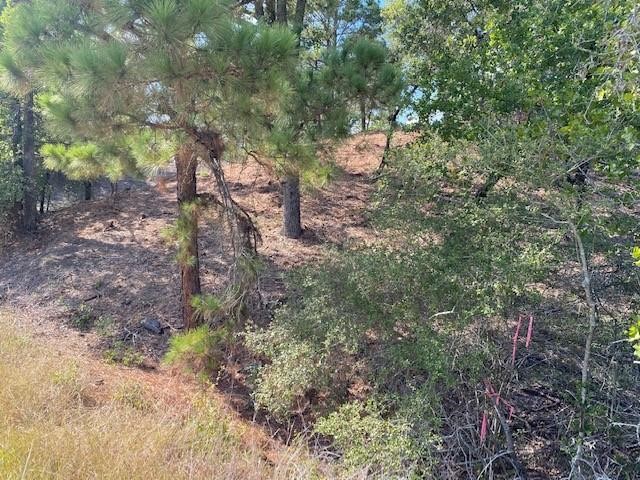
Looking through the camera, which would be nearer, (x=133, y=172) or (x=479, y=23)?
(x=133, y=172)

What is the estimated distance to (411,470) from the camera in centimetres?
271

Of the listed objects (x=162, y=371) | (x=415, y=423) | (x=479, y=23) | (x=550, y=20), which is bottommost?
(x=162, y=371)

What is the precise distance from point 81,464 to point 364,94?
367 cm

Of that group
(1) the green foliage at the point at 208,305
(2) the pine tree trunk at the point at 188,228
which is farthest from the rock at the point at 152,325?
(1) the green foliage at the point at 208,305

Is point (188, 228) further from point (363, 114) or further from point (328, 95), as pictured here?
point (363, 114)

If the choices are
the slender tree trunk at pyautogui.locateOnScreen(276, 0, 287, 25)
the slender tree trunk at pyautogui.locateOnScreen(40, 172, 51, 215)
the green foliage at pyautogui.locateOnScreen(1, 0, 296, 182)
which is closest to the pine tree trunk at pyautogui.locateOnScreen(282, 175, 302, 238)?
the slender tree trunk at pyautogui.locateOnScreen(276, 0, 287, 25)

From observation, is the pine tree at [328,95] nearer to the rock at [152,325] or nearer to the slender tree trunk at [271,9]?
the slender tree trunk at [271,9]

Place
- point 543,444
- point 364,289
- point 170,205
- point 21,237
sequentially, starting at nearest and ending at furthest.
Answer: point 543,444, point 364,289, point 21,237, point 170,205

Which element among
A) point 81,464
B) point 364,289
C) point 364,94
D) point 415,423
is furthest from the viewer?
point 364,94

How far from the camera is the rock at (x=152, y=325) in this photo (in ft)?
18.1

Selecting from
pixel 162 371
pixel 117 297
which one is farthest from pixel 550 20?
pixel 117 297

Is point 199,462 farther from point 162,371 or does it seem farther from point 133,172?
point 133,172

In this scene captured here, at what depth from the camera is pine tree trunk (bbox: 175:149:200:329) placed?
172 inches

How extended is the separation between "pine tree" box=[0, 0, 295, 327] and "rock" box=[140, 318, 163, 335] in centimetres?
252
